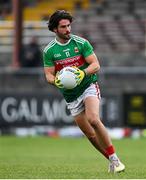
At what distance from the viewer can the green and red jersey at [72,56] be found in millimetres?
11774

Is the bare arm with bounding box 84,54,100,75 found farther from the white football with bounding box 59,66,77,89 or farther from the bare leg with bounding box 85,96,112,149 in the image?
the bare leg with bounding box 85,96,112,149

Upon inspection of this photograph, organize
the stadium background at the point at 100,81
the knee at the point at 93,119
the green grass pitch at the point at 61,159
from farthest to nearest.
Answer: the stadium background at the point at 100,81 → the knee at the point at 93,119 → the green grass pitch at the point at 61,159

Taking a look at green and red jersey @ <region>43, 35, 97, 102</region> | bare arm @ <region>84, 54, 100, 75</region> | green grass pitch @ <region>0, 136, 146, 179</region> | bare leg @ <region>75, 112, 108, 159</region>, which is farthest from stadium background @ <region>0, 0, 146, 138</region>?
bare arm @ <region>84, 54, 100, 75</region>

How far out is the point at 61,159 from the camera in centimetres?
1633

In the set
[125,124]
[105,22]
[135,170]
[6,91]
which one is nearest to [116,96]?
[125,124]

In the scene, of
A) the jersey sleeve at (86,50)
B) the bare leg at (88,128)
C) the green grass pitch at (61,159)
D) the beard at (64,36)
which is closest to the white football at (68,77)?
the jersey sleeve at (86,50)

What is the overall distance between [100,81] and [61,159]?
834 cm

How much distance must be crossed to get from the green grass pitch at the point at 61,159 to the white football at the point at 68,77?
1.20 metres

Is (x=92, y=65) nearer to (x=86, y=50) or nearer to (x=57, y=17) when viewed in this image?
(x=86, y=50)

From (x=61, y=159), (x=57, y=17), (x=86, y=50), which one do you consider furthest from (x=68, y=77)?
(x=61, y=159)

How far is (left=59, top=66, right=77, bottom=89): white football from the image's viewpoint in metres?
11.4

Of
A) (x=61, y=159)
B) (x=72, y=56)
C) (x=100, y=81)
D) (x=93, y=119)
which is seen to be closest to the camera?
(x=93, y=119)

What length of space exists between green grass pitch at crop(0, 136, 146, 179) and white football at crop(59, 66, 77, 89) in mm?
1197

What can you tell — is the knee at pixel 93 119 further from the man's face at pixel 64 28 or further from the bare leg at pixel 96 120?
the man's face at pixel 64 28
